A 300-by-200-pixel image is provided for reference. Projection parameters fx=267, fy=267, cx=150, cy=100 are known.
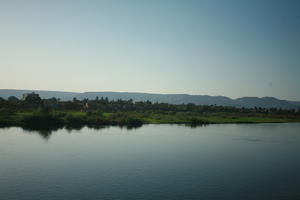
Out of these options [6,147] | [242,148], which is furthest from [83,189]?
[242,148]

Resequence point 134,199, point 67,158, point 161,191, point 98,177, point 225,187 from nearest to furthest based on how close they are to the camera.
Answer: point 134,199 < point 161,191 < point 225,187 < point 98,177 < point 67,158

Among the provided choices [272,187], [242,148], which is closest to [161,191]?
[272,187]

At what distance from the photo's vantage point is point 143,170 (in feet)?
111

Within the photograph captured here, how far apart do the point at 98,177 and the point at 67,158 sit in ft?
36.3

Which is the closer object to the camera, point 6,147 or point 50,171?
point 50,171

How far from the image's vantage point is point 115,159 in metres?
39.8

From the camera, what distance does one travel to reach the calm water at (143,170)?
2588 cm

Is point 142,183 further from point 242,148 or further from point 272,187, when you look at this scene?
point 242,148

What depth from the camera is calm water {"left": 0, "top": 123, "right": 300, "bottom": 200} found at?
25875 mm

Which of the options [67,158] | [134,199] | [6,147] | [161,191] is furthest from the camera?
[6,147]

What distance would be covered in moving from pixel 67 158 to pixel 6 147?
14261 mm

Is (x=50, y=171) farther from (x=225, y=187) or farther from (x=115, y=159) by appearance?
(x=225, y=187)

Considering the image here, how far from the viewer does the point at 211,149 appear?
167ft

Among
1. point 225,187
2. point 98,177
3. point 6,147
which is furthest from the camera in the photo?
point 6,147
